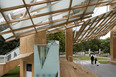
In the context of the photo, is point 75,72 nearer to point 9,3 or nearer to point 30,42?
point 30,42

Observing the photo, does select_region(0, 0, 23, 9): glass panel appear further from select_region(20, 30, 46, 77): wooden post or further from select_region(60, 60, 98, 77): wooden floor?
select_region(60, 60, 98, 77): wooden floor

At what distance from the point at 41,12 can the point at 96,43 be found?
5908 centimetres

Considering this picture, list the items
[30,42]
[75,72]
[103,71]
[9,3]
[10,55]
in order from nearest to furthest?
[9,3] → [75,72] → [30,42] → [103,71] → [10,55]

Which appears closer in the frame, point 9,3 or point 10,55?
point 9,3

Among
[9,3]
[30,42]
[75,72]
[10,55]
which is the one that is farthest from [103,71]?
[9,3]

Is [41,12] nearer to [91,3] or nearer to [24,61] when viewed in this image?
[91,3]

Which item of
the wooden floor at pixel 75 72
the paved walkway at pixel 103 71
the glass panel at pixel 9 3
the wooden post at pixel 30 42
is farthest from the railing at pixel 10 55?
the glass panel at pixel 9 3

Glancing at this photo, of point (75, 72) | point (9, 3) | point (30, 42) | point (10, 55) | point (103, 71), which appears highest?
point (9, 3)

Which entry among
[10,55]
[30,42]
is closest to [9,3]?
[30,42]

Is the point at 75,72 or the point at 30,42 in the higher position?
the point at 30,42

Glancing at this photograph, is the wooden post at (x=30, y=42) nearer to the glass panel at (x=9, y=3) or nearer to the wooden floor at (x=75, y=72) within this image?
the wooden floor at (x=75, y=72)

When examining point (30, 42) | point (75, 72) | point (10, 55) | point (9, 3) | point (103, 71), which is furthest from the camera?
point (10, 55)

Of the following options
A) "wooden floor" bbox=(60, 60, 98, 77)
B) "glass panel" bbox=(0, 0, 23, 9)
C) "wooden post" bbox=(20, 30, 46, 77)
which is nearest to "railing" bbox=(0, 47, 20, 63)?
"wooden post" bbox=(20, 30, 46, 77)

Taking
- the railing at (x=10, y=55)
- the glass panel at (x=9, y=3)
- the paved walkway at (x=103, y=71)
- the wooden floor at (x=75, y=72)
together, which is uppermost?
the glass panel at (x=9, y=3)
